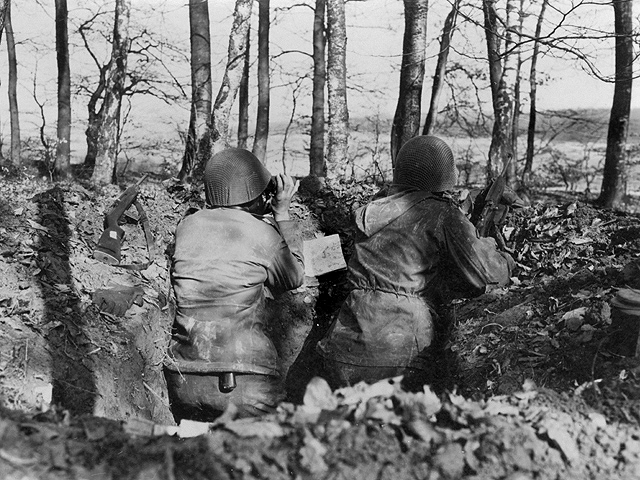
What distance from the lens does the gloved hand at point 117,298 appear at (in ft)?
18.6

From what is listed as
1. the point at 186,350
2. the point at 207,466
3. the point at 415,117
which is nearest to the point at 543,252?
the point at 415,117

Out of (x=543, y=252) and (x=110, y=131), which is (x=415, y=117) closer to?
(x=543, y=252)

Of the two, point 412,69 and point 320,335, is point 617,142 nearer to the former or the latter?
point 412,69

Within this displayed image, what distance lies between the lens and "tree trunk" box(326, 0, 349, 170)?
10812 mm

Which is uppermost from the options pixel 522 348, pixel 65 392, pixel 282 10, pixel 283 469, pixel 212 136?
pixel 282 10

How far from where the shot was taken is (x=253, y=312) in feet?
14.0

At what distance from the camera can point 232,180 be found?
4.42 m

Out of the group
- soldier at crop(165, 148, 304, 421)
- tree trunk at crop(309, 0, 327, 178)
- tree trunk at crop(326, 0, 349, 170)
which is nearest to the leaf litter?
soldier at crop(165, 148, 304, 421)

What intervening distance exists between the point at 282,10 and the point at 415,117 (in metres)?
13.3

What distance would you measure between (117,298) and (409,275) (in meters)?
2.94

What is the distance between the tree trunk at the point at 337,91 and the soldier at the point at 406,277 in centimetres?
645

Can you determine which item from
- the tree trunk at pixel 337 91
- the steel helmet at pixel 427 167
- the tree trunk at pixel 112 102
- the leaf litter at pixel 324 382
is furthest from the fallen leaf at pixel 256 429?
the tree trunk at pixel 112 102

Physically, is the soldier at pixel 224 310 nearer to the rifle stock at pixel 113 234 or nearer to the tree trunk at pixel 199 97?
the rifle stock at pixel 113 234

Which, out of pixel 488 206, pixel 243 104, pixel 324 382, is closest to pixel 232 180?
pixel 324 382
